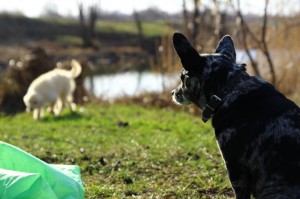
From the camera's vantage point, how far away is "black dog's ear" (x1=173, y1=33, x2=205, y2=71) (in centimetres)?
404

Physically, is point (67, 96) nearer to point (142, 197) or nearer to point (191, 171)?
point (191, 171)

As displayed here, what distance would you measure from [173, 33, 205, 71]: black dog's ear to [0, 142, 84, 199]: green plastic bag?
57.7 inches

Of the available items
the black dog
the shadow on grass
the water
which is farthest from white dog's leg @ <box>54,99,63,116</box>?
the black dog

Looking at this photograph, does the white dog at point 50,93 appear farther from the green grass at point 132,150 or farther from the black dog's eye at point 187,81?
the black dog's eye at point 187,81

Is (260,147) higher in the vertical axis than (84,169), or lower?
higher

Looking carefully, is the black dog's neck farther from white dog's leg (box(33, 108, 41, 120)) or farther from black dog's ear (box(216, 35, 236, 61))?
white dog's leg (box(33, 108, 41, 120))

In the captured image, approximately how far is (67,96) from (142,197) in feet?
24.1

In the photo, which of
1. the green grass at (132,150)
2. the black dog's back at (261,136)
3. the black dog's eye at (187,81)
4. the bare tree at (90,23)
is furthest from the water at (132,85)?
the bare tree at (90,23)

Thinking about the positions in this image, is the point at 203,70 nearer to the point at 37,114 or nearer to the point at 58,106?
the point at 37,114

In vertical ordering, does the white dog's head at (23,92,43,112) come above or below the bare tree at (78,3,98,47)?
above

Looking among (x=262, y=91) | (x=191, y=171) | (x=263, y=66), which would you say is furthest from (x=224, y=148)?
(x=263, y=66)

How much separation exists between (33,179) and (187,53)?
64.2 inches

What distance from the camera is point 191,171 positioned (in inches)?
237

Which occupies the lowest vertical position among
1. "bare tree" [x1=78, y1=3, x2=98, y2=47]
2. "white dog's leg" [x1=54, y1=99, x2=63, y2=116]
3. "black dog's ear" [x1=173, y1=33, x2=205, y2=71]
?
"bare tree" [x1=78, y1=3, x2=98, y2=47]
